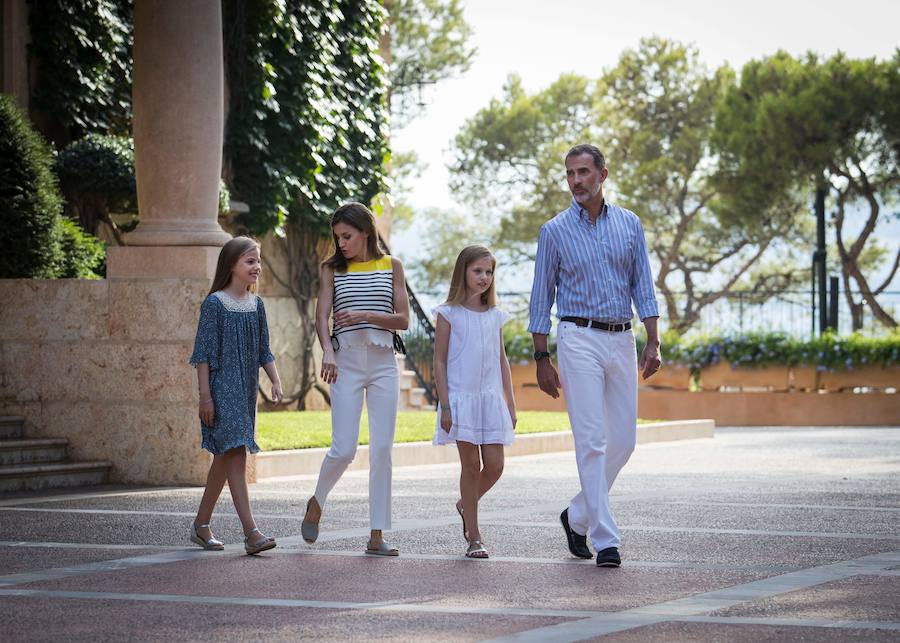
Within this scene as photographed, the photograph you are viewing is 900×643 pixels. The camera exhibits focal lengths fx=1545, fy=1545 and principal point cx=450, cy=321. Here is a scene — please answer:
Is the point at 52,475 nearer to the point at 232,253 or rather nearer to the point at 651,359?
the point at 232,253

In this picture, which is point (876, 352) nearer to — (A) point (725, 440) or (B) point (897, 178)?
(A) point (725, 440)

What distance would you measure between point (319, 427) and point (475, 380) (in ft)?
25.3

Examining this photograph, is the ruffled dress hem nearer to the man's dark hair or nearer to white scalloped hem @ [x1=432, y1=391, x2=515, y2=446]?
white scalloped hem @ [x1=432, y1=391, x2=515, y2=446]

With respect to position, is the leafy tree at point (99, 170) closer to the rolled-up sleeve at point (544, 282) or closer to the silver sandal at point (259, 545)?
the silver sandal at point (259, 545)

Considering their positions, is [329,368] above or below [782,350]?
below

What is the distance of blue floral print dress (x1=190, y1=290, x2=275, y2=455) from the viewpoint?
8.10 meters

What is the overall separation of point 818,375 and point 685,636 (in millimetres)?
20143

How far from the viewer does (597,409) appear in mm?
7418

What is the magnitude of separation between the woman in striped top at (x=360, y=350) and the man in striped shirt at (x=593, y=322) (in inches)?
32.2

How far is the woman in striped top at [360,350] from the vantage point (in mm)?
7914

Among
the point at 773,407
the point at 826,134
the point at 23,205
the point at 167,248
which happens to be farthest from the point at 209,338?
the point at 826,134

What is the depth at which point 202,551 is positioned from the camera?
7.91 meters

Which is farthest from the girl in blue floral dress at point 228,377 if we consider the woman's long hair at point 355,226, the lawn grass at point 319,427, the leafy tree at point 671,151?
the leafy tree at point 671,151

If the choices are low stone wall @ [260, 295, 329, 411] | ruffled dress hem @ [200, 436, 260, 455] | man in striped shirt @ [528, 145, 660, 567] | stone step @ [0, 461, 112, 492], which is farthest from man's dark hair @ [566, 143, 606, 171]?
low stone wall @ [260, 295, 329, 411]
